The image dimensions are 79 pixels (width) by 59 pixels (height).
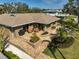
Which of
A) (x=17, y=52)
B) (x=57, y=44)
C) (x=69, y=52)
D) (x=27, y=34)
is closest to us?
(x=17, y=52)

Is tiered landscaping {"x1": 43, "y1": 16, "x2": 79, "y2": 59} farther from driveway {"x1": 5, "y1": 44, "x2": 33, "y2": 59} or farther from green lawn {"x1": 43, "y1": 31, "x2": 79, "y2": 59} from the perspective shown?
driveway {"x1": 5, "y1": 44, "x2": 33, "y2": 59}

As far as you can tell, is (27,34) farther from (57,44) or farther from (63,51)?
(63,51)

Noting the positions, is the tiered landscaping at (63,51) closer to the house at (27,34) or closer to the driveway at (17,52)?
the house at (27,34)

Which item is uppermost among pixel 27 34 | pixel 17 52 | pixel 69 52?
pixel 27 34

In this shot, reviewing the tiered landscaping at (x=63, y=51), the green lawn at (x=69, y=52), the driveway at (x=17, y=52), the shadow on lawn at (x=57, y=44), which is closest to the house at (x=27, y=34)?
the driveway at (x=17, y=52)

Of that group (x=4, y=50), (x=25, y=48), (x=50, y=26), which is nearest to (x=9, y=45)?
(x=4, y=50)

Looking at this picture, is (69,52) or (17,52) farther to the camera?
(69,52)

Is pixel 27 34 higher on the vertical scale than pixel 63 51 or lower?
higher

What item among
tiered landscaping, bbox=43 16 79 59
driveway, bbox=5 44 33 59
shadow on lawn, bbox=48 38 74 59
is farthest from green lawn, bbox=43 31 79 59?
driveway, bbox=5 44 33 59

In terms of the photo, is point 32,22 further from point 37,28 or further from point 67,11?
point 67,11

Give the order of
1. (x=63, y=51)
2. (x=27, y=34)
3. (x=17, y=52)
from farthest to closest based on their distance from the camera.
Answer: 1. (x=27, y=34)
2. (x=63, y=51)
3. (x=17, y=52)

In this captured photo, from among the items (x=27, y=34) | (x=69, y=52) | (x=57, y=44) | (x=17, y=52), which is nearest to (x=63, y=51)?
(x=69, y=52)
